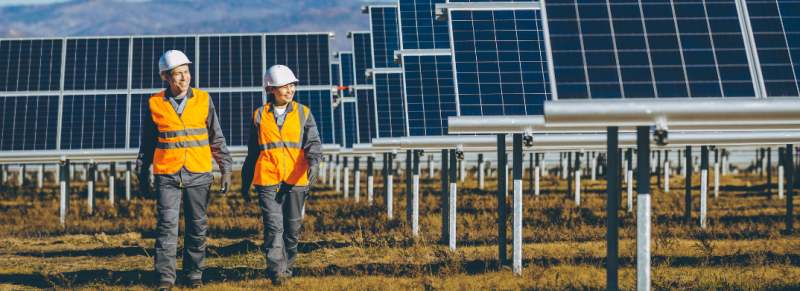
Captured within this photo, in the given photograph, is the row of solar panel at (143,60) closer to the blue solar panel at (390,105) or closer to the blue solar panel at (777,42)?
the blue solar panel at (390,105)

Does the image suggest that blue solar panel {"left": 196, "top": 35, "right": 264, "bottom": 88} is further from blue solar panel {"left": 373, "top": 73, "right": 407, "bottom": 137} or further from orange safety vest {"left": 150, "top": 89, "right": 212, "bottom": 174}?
orange safety vest {"left": 150, "top": 89, "right": 212, "bottom": 174}

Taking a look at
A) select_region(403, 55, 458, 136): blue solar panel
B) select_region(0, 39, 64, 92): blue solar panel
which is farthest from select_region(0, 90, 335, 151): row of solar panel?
select_region(403, 55, 458, 136): blue solar panel

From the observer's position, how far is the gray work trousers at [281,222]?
857cm

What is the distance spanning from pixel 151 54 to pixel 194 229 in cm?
1253

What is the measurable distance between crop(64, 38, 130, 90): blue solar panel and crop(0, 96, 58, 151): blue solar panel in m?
0.88

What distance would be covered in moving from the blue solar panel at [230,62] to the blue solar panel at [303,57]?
40 centimetres

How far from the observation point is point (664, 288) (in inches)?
332

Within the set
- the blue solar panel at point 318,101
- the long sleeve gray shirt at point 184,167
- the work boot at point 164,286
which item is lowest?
the work boot at point 164,286

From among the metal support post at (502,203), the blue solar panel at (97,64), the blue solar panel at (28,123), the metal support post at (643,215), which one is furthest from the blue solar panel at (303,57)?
the metal support post at (643,215)

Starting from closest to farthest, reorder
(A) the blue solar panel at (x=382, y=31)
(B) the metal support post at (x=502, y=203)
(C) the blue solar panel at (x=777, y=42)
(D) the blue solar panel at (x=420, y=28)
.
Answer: (C) the blue solar panel at (x=777, y=42), (B) the metal support post at (x=502, y=203), (D) the blue solar panel at (x=420, y=28), (A) the blue solar panel at (x=382, y=31)

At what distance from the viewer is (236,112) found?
690 inches

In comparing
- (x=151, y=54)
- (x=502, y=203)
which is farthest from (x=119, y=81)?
(x=502, y=203)

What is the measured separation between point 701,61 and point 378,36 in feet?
60.4

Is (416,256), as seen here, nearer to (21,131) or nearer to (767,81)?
(767,81)
